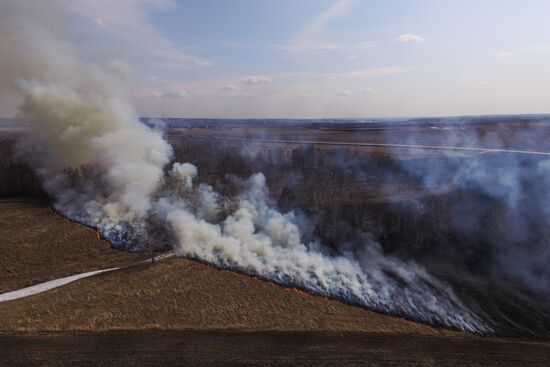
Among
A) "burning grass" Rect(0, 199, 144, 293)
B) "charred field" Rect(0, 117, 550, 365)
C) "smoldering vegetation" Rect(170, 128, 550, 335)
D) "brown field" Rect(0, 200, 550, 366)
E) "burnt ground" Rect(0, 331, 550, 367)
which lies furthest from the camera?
"smoldering vegetation" Rect(170, 128, 550, 335)

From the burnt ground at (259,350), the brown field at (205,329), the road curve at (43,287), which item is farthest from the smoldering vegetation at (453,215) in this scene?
the road curve at (43,287)

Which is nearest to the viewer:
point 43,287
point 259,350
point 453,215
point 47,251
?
point 259,350

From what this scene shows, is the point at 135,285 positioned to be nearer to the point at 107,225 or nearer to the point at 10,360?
the point at 10,360

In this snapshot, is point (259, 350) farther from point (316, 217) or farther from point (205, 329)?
point (316, 217)

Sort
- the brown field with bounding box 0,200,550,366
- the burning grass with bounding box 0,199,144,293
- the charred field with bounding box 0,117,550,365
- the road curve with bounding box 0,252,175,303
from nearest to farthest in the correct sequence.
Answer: the brown field with bounding box 0,200,550,366, the charred field with bounding box 0,117,550,365, the road curve with bounding box 0,252,175,303, the burning grass with bounding box 0,199,144,293

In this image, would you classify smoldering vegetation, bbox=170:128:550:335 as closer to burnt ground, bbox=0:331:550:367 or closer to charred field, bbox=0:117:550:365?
charred field, bbox=0:117:550:365

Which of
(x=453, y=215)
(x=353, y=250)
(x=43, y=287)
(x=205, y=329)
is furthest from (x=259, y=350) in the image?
(x=453, y=215)

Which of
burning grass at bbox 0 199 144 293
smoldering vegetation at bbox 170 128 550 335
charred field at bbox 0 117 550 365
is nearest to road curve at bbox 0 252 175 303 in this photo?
burning grass at bbox 0 199 144 293

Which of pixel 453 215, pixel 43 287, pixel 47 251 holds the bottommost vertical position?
pixel 43 287

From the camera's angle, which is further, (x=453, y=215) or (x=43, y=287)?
(x=453, y=215)

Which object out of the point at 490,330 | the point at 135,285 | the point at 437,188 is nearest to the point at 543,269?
the point at 490,330

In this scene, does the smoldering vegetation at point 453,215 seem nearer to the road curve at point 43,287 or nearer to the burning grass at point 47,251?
the burning grass at point 47,251

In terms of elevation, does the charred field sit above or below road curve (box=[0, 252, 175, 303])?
above
